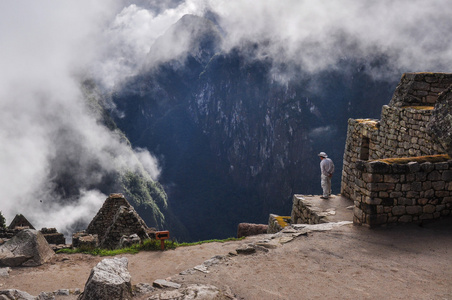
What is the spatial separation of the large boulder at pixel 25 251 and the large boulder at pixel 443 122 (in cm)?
969

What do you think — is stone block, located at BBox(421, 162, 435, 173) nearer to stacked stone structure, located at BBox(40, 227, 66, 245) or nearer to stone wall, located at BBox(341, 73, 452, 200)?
stone wall, located at BBox(341, 73, 452, 200)

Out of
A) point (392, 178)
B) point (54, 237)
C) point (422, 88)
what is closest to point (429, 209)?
point (392, 178)

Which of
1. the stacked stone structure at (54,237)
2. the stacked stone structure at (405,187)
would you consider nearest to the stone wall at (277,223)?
the stacked stone structure at (405,187)

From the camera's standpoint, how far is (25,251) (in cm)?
860

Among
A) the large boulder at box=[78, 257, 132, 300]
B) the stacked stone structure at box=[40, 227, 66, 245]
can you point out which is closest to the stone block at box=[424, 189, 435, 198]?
the large boulder at box=[78, 257, 132, 300]

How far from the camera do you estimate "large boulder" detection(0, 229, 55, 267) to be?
8367 millimetres

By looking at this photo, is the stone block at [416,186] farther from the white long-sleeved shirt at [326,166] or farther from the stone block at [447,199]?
the white long-sleeved shirt at [326,166]

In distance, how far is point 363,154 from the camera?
41.8ft

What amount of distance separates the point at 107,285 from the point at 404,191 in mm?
6227

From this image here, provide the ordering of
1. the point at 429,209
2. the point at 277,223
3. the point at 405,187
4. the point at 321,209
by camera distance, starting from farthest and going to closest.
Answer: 1. the point at 277,223
2. the point at 321,209
3. the point at 429,209
4. the point at 405,187

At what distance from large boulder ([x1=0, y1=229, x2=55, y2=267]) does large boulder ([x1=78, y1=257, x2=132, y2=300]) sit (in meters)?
3.95

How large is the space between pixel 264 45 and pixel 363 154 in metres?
122

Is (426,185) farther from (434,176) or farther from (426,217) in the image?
(426,217)

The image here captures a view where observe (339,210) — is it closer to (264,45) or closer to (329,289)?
(329,289)
